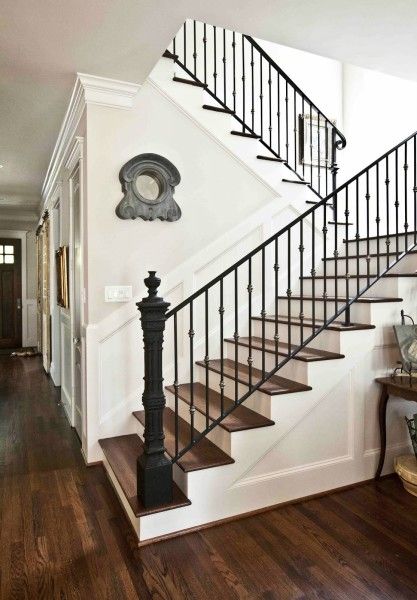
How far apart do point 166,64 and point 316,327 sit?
243 cm

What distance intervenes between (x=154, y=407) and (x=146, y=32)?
7.31 feet

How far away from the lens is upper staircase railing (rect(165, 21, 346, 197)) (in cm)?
397

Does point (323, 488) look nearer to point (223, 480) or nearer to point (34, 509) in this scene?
point (223, 480)

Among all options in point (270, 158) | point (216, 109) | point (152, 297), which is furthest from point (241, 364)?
point (216, 109)

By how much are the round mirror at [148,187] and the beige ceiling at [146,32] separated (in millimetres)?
693

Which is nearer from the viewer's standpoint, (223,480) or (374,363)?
(223,480)

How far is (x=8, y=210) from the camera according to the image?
786 centimetres

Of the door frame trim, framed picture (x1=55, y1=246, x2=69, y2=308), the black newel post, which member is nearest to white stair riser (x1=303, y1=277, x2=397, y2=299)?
the black newel post

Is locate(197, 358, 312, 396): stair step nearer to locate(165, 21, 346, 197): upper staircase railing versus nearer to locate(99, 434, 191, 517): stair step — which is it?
locate(99, 434, 191, 517): stair step

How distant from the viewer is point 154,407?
89.6 inches

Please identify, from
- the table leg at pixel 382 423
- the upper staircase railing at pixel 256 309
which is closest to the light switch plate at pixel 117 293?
the upper staircase railing at pixel 256 309

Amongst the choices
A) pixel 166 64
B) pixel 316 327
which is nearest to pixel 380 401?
pixel 316 327

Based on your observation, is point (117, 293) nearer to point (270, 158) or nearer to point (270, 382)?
point (270, 382)

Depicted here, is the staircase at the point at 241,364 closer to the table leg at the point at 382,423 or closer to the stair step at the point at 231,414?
the stair step at the point at 231,414
